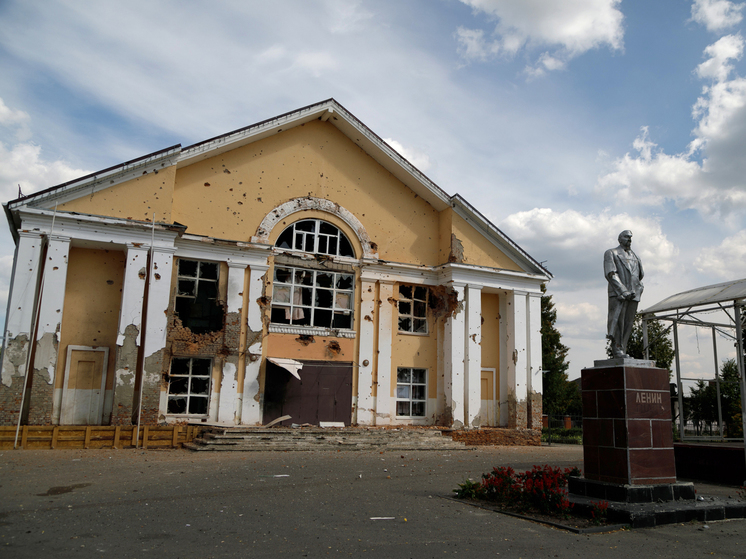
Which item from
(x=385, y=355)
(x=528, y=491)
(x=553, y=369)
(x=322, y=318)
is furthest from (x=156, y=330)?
(x=553, y=369)

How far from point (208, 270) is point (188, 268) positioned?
0.54m

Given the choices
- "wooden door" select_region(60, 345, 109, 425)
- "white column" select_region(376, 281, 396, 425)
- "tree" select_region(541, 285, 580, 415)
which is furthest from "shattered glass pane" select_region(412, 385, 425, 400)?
"tree" select_region(541, 285, 580, 415)

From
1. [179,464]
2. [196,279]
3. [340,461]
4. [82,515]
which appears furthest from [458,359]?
[82,515]

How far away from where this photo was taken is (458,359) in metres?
18.1

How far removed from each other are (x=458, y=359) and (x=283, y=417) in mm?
5871

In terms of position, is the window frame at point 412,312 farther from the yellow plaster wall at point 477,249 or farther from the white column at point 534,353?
the white column at point 534,353

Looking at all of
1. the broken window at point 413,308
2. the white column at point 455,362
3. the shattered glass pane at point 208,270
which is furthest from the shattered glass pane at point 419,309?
the shattered glass pane at point 208,270

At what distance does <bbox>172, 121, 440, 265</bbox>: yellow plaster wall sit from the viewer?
1602cm

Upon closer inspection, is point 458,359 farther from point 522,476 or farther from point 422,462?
point 522,476

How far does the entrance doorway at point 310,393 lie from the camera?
627 inches

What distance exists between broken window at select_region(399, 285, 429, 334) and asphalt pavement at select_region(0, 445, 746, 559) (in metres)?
8.29

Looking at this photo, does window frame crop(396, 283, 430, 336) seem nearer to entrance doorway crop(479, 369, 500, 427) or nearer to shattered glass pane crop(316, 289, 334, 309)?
shattered glass pane crop(316, 289, 334, 309)

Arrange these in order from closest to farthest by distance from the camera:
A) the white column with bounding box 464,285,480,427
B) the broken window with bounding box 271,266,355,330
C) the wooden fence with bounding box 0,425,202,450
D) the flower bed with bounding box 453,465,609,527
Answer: the flower bed with bounding box 453,465,609,527
the wooden fence with bounding box 0,425,202,450
the broken window with bounding box 271,266,355,330
the white column with bounding box 464,285,480,427

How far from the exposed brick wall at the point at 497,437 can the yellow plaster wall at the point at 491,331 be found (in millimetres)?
2276
